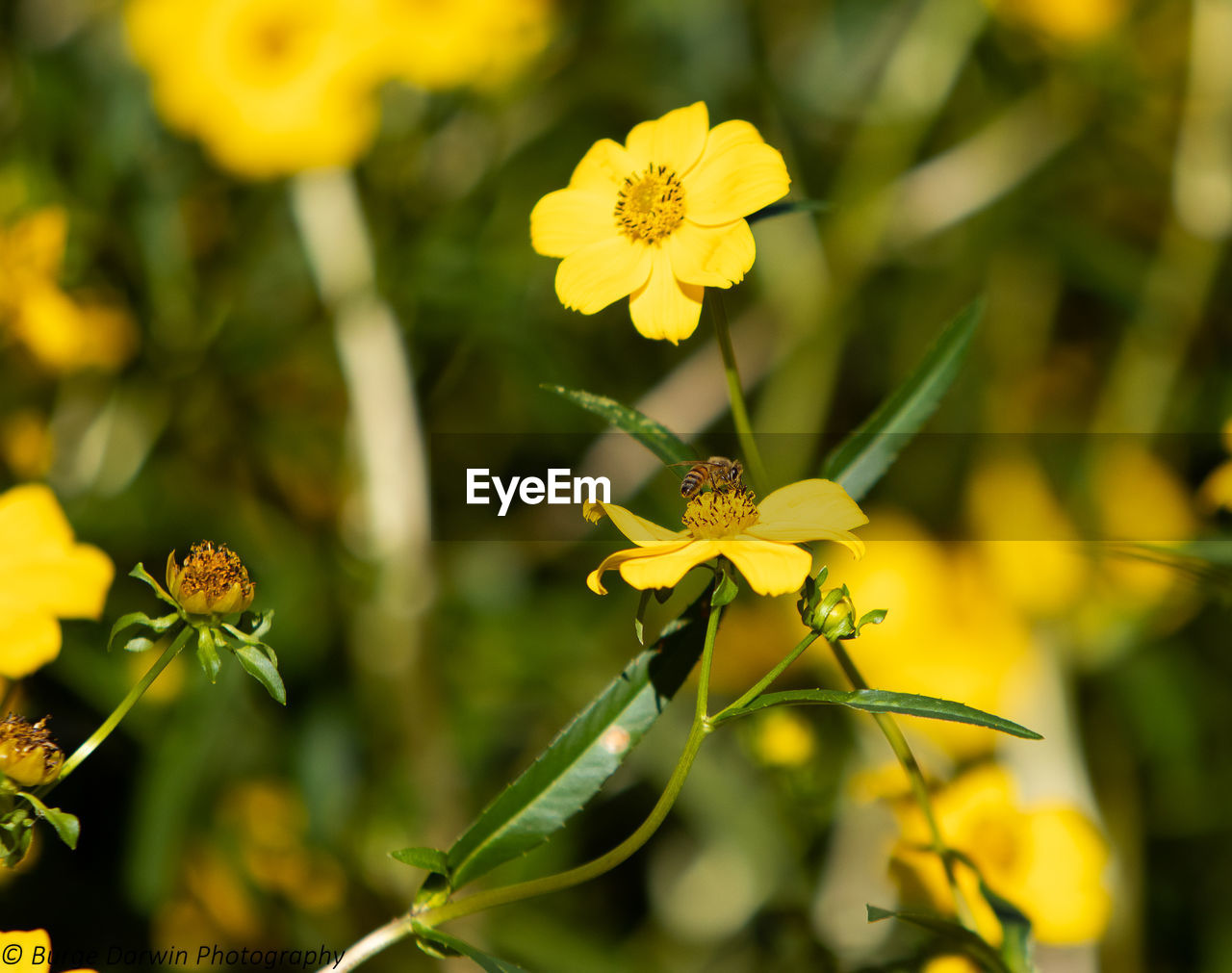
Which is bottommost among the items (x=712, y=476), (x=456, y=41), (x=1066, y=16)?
(x=712, y=476)

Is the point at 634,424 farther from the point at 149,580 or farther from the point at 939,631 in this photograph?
the point at 939,631

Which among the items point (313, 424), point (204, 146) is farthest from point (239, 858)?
point (204, 146)

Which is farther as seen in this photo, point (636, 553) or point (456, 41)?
point (456, 41)

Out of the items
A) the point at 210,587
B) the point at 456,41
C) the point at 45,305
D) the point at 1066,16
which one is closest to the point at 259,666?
the point at 210,587

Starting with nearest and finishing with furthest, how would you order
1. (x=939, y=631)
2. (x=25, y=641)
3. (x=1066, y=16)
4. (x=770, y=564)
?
(x=770, y=564) → (x=25, y=641) → (x=939, y=631) → (x=1066, y=16)

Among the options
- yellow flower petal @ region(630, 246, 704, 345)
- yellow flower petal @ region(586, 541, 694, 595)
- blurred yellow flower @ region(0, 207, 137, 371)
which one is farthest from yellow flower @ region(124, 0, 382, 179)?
yellow flower petal @ region(586, 541, 694, 595)

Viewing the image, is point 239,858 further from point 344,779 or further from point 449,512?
point 449,512
